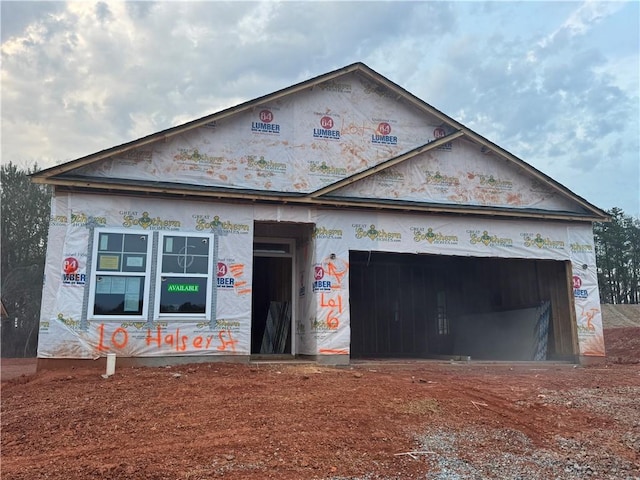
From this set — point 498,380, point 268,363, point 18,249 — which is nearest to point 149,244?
point 268,363

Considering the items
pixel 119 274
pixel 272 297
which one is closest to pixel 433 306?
pixel 272 297

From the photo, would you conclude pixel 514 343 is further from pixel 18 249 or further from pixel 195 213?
pixel 18 249

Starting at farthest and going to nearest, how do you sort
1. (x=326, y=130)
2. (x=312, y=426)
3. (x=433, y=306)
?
(x=433, y=306) < (x=326, y=130) < (x=312, y=426)

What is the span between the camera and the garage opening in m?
17.3

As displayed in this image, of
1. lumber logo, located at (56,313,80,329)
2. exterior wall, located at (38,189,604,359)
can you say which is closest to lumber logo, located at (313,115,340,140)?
exterior wall, located at (38,189,604,359)

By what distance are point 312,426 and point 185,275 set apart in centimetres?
570

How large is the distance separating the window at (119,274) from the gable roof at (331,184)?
1.08 metres

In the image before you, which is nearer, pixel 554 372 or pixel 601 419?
pixel 601 419

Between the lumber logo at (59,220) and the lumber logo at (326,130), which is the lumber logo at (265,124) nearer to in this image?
the lumber logo at (326,130)

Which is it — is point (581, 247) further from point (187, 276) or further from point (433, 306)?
point (187, 276)

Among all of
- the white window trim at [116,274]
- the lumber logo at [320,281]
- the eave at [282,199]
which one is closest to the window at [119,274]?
the white window trim at [116,274]

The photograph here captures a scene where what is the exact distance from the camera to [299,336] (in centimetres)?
1258

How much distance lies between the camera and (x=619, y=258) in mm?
42656

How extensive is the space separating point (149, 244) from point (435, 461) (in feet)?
25.0
